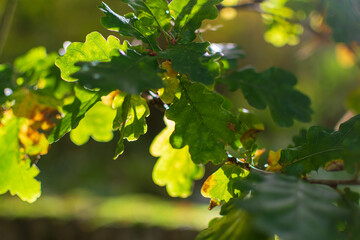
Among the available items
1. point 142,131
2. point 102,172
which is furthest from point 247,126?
point 102,172

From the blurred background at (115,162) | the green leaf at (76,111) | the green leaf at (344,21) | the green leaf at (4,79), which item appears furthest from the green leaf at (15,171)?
the blurred background at (115,162)

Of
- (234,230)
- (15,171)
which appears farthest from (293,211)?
(15,171)

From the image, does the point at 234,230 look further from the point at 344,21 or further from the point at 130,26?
the point at 344,21

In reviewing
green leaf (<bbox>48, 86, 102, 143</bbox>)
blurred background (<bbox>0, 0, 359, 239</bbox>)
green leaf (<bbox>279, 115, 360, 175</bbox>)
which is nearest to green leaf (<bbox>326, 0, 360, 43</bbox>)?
green leaf (<bbox>279, 115, 360, 175</bbox>)

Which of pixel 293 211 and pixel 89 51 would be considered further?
pixel 89 51

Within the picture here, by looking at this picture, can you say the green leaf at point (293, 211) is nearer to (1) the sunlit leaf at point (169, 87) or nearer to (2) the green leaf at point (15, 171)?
(1) the sunlit leaf at point (169, 87)

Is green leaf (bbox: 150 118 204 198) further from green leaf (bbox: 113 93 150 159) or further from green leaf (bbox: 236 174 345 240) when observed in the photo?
green leaf (bbox: 236 174 345 240)
